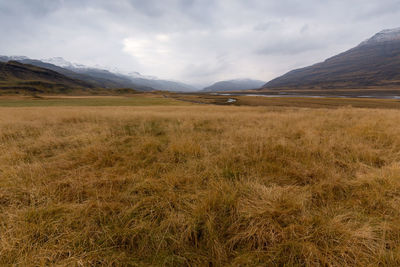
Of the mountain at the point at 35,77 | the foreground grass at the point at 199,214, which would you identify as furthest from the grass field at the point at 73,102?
the mountain at the point at 35,77

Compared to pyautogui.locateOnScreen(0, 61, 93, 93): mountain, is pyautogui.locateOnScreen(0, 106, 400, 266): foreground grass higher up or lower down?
lower down

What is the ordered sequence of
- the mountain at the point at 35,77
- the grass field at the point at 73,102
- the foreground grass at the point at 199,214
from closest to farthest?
the foreground grass at the point at 199,214, the grass field at the point at 73,102, the mountain at the point at 35,77

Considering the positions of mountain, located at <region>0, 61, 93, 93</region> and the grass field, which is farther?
mountain, located at <region>0, 61, 93, 93</region>

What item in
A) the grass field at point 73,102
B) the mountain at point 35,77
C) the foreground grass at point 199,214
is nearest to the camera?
the foreground grass at point 199,214

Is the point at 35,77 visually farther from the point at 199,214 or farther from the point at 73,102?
the point at 199,214

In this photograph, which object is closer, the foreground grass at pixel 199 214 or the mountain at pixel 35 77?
the foreground grass at pixel 199 214

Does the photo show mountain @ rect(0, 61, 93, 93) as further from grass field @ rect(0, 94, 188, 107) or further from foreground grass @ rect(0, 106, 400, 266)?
foreground grass @ rect(0, 106, 400, 266)

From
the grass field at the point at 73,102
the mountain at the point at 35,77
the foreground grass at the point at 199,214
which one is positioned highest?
the mountain at the point at 35,77

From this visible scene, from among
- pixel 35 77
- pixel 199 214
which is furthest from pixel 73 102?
pixel 35 77

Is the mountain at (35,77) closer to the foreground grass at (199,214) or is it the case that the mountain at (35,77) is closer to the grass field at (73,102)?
the grass field at (73,102)

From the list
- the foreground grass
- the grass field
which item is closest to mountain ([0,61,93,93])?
the grass field

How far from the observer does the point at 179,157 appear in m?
3.52

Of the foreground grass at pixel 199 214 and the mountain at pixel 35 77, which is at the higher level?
the mountain at pixel 35 77

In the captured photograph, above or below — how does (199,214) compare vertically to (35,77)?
below
